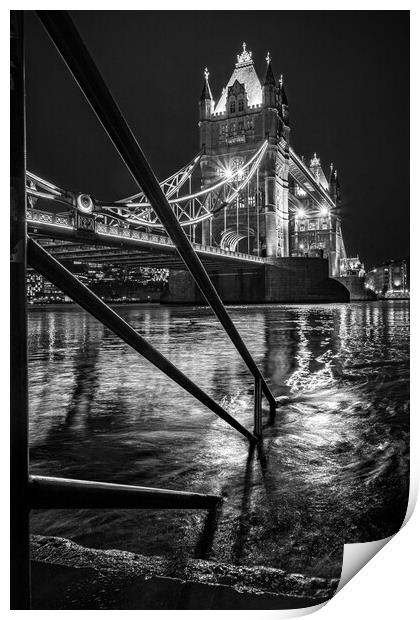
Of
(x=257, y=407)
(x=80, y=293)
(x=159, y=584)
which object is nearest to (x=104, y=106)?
(x=80, y=293)

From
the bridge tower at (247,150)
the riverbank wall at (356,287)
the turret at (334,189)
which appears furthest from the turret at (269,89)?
the turret at (334,189)

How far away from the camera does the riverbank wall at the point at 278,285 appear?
29.0 metres

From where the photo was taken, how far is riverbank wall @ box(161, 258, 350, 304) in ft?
95.1

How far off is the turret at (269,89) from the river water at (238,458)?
3669 centimetres

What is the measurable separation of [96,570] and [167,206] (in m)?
0.86

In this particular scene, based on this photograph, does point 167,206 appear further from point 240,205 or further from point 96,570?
point 240,205

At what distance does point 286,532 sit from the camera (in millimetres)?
1187

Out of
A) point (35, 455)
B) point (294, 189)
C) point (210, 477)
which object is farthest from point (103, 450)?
point (294, 189)

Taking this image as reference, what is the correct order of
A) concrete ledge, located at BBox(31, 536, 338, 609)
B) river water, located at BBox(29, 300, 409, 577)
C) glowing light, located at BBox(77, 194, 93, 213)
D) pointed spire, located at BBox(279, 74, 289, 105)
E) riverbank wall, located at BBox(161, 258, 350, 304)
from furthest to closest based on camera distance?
pointed spire, located at BBox(279, 74, 289, 105) < riverbank wall, located at BBox(161, 258, 350, 304) < glowing light, located at BBox(77, 194, 93, 213) < river water, located at BBox(29, 300, 409, 577) < concrete ledge, located at BBox(31, 536, 338, 609)

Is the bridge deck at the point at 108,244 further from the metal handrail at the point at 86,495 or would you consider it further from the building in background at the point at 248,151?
the metal handrail at the point at 86,495

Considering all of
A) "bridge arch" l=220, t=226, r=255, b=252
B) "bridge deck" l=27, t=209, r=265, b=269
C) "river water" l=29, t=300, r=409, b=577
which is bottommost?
"river water" l=29, t=300, r=409, b=577

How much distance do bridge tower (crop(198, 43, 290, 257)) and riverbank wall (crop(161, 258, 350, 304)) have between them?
5086mm

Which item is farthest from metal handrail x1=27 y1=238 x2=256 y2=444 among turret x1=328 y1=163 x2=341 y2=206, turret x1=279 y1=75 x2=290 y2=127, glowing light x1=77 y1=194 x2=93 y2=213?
turret x1=328 y1=163 x2=341 y2=206

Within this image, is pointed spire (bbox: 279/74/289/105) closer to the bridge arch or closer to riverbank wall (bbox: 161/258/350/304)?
the bridge arch
